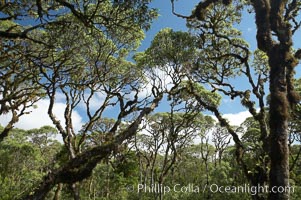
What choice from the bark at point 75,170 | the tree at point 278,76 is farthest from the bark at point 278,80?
the bark at point 75,170

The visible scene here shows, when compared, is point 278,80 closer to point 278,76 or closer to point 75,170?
point 278,76

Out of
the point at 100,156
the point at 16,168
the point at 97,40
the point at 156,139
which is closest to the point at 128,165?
the point at 156,139

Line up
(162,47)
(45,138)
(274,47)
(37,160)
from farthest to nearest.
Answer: (45,138) → (37,160) → (162,47) → (274,47)

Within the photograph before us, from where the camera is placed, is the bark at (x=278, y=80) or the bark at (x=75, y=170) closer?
the bark at (x=278, y=80)

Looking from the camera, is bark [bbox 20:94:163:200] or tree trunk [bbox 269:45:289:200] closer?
tree trunk [bbox 269:45:289:200]

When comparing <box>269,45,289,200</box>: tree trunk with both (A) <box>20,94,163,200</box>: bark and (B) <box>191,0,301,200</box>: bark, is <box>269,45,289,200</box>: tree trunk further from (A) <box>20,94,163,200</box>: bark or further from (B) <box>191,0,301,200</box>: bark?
(A) <box>20,94,163,200</box>: bark

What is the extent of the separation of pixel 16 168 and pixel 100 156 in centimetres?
3802

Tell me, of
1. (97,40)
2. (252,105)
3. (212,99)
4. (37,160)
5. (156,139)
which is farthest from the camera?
(37,160)

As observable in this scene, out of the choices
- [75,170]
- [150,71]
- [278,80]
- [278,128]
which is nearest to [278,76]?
[278,80]

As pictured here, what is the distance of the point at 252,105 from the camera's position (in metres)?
12.3

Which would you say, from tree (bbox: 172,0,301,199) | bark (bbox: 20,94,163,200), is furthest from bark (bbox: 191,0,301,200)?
bark (bbox: 20,94,163,200)

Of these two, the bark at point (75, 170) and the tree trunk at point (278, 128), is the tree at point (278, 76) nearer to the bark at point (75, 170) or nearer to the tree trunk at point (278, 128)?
the tree trunk at point (278, 128)

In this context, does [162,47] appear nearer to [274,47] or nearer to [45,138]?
[274,47]

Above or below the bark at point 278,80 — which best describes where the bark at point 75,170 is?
below
